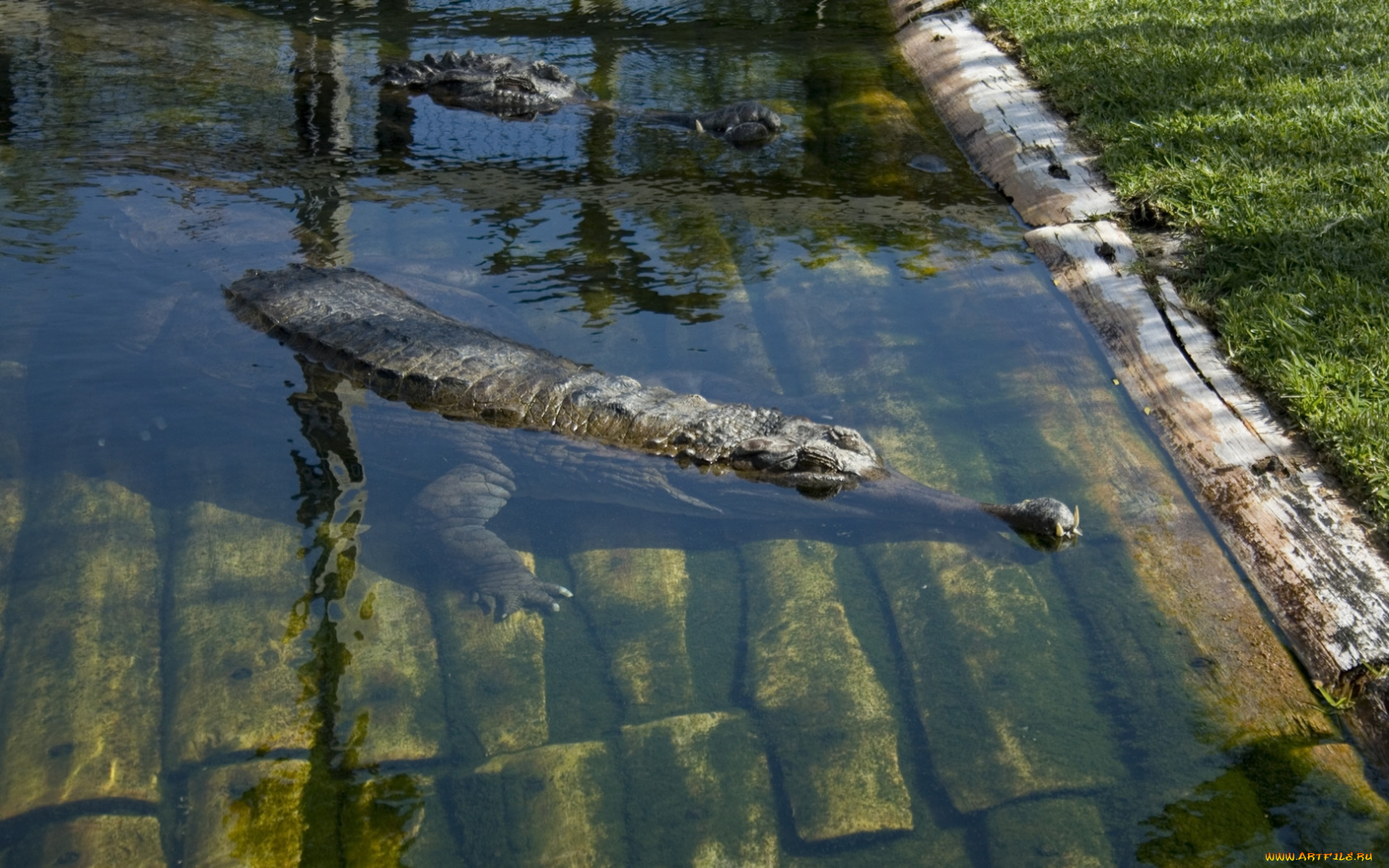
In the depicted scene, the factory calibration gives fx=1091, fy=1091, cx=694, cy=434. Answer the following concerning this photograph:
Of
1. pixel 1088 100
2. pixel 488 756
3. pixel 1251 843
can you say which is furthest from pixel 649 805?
pixel 1088 100

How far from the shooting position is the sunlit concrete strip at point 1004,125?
6.39 m

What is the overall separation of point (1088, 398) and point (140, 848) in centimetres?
386

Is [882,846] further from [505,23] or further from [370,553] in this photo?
[505,23]

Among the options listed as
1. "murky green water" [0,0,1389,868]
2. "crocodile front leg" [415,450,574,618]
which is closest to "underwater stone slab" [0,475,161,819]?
"murky green water" [0,0,1389,868]

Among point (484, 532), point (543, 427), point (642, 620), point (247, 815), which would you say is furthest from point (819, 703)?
point (543, 427)

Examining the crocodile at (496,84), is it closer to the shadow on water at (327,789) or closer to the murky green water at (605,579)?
the murky green water at (605,579)

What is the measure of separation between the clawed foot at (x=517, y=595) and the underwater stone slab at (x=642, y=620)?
0.10 m

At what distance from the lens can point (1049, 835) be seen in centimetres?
287

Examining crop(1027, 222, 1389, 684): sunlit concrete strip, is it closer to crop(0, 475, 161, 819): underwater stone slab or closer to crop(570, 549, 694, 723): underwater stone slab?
crop(570, 549, 694, 723): underwater stone slab

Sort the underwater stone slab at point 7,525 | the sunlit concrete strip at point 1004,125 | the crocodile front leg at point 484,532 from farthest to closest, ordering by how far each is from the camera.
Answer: the sunlit concrete strip at point 1004,125
the crocodile front leg at point 484,532
the underwater stone slab at point 7,525

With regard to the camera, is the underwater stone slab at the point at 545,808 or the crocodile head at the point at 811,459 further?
the crocodile head at the point at 811,459

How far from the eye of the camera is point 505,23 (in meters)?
10.7

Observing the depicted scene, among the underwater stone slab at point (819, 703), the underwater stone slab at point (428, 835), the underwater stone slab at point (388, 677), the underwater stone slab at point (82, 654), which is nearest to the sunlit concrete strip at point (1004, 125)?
the underwater stone slab at point (819, 703)

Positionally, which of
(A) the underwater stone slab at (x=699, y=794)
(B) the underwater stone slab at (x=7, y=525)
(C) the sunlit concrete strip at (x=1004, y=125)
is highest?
(C) the sunlit concrete strip at (x=1004, y=125)
